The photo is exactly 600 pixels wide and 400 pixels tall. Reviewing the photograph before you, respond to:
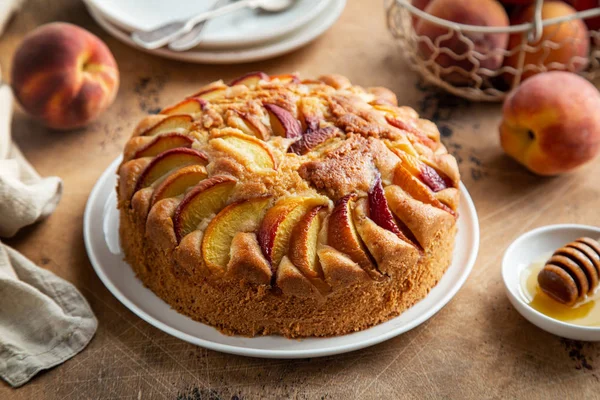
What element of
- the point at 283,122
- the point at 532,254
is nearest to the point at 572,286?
the point at 532,254

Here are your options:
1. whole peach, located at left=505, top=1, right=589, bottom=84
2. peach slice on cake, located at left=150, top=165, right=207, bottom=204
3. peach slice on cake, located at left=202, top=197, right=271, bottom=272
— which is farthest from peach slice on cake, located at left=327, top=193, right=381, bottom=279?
whole peach, located at left=505, top=1, right=589, bottom=84

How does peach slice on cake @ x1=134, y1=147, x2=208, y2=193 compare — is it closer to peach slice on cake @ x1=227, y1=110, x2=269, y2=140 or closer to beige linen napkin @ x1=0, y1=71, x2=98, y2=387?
peach slice on cake @ x1=227, y1=110, x2=269, y2=140

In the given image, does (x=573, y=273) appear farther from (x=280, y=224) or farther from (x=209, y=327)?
(x=209, y=327)

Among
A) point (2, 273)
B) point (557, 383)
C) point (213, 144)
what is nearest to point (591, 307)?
point (557, 383)

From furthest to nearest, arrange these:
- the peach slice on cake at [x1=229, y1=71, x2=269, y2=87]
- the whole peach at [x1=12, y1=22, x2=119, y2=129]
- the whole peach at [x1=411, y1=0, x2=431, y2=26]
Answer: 1. the whole peach at [x1=411, y1=0, x2=431, y2=26]
2. the whole peach at [x1=12, y1=22, x2=119, y2=129]
3. the peach slice on cake at [x1=229, y1=71, x2=269, y2=87]

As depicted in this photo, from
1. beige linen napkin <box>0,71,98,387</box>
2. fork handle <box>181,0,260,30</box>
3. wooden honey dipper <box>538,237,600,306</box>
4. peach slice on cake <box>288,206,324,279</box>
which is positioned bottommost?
beige linen napkin <box>0,71,98,387</box>
